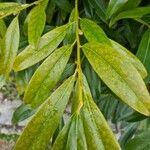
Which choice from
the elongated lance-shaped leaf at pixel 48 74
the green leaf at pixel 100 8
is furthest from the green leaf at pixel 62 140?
the green leaf at pixel 100 8

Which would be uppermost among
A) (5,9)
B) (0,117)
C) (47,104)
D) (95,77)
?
(5,9)

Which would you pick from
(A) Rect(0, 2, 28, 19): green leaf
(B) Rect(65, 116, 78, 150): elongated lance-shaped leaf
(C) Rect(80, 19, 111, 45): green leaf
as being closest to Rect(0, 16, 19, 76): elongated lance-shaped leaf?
(A) Rect(0, 2, 28, 19): green leaf

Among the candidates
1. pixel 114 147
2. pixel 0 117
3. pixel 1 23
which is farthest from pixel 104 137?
pixel 0 117

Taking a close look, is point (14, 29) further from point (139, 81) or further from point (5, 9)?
point (139, 81)

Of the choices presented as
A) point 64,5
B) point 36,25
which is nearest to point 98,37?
point 36,25

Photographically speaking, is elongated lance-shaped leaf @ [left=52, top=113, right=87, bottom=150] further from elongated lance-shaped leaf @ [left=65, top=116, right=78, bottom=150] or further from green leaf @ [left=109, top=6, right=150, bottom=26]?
green leaf @ [left=109, top=6, right=150, bottom=26]

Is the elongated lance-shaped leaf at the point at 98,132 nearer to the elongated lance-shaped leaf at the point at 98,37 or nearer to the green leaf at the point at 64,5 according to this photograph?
the elongated lance-shaped leaf at the point at 98,37
